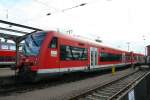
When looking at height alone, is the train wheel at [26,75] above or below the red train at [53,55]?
below

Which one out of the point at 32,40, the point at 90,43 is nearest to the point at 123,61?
the point at 90,43

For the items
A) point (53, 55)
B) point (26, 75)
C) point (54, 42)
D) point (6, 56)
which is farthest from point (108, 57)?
point (6, 56)

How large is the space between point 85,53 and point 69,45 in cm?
309

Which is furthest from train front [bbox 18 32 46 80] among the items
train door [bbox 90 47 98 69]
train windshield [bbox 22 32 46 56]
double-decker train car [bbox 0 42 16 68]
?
double-decker train car [bbox 0 42 16 68]

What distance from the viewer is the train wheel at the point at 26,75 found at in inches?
588

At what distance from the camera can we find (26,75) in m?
15.2

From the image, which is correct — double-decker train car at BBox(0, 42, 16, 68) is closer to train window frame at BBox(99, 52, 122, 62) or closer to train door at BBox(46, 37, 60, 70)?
train window frame at BBox(99, 52, 122, 62)

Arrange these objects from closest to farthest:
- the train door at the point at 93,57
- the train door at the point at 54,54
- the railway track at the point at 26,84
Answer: the railway track at the point at 26,84 → the train door at the point at 54,54 → the train door at the point at 93,57

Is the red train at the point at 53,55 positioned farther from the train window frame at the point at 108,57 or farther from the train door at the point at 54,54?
the train window frame at the point at 108,57

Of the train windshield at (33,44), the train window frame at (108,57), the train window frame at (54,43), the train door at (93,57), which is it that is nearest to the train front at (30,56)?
the train windshield at (33,44)

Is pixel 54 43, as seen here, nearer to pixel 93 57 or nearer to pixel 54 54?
pixel 54 54

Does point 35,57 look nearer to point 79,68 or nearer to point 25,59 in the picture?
point 25,59

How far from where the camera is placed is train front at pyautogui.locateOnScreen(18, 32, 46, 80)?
15.0m

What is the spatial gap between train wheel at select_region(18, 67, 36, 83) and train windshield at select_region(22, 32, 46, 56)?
0.97 m
